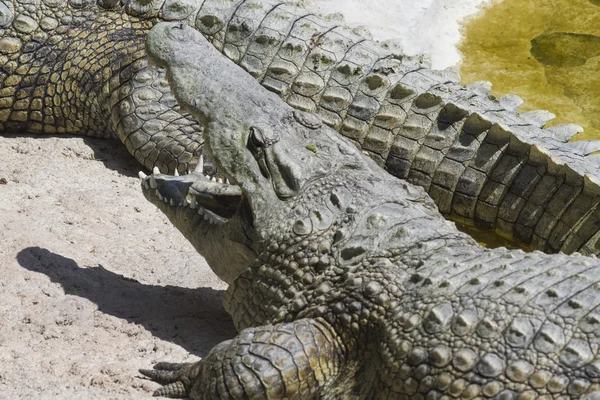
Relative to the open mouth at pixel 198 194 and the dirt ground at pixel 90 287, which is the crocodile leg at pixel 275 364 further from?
the open mouth at pixel 198 194

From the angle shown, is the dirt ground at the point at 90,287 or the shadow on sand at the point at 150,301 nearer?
the dirt ground at the point at 90,287

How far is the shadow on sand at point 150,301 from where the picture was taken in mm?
4086

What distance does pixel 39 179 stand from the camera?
5.46m

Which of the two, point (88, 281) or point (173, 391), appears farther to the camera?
point (88, 281)

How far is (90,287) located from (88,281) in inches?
2.5

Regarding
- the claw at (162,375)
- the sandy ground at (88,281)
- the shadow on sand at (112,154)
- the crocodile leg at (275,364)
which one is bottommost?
the shadow on sand at (112,154)

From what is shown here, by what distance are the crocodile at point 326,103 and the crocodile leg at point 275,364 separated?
2233mm

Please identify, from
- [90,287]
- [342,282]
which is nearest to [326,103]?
[90,287]

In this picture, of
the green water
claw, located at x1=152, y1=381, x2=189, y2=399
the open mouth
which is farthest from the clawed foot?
the green water

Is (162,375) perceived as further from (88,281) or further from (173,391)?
(88,281)

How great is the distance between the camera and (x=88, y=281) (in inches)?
171


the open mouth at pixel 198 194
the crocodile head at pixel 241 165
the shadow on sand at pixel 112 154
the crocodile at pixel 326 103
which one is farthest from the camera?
the shadow on sand at pixel 112 154

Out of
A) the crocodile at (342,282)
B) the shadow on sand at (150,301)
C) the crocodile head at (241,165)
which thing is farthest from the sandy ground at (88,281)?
the crocodile head at (241,165)

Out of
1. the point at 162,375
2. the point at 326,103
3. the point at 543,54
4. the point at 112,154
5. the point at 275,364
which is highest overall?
the point at 543,54
